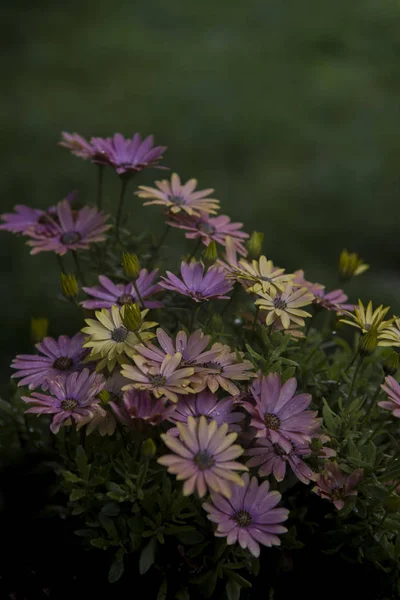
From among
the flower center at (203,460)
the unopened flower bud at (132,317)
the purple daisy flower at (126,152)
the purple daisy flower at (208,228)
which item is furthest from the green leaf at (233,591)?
the purple daisy flower at (126,152)

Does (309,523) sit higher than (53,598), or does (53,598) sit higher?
(309,523)

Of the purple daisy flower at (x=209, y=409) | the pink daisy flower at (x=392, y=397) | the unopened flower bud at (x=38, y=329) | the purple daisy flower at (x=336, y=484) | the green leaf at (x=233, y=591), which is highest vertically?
the pink daisy flower at (x=392, y=397)

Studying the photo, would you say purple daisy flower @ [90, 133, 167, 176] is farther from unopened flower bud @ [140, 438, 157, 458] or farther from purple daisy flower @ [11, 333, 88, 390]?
unopened flower bud @ [140, 438, 157, 458]

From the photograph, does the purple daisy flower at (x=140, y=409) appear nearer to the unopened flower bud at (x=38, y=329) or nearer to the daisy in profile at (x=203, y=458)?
the daisy in profile at (x=203, y=458)

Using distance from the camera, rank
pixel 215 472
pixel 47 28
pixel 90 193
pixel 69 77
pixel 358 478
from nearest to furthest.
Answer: pixel 215 472 < pixel 358 478 < pixel 90 193 < pixel 69 77 < pixel 47 28

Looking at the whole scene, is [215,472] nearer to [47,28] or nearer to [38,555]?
[38,555]

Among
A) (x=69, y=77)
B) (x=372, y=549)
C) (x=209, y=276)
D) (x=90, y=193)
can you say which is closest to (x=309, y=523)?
(x=372, y=549)
